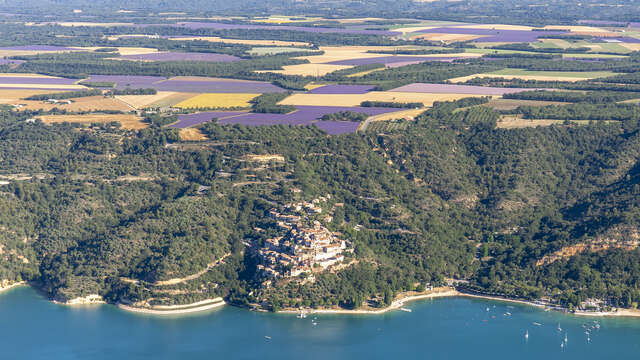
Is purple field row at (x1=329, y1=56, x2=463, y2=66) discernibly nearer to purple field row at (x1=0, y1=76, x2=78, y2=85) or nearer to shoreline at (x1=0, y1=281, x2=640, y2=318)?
purple field row at (x1=0, y1=76, x2=78, y2=85)

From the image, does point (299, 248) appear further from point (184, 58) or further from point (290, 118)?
point (184, 58)

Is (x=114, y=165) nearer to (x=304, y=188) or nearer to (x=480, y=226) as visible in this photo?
(x=304, y=188)

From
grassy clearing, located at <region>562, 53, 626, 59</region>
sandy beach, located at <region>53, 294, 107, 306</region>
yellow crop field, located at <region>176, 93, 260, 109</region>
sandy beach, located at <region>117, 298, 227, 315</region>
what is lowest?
sandy beach, located at <region>53, 294, 107, 306</region>

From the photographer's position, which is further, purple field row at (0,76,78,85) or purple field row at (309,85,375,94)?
purple field row at (0,76,78,85)

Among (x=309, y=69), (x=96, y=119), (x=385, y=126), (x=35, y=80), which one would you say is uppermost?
(x=385, y=126)

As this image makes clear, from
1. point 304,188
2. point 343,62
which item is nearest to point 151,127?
point 304,188

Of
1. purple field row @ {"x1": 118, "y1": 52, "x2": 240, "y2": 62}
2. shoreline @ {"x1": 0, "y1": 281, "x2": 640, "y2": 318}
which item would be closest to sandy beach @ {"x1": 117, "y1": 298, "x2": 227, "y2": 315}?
shoreline @ {"x1": 0, "y1": 281, "x2": 640, "y2": 318}

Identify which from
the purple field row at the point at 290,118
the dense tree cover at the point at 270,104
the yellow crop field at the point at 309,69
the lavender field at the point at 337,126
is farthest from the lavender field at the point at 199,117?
the yellow crop field at the point at 309,69

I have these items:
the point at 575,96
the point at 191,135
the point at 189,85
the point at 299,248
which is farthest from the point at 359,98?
the point at 299,248
